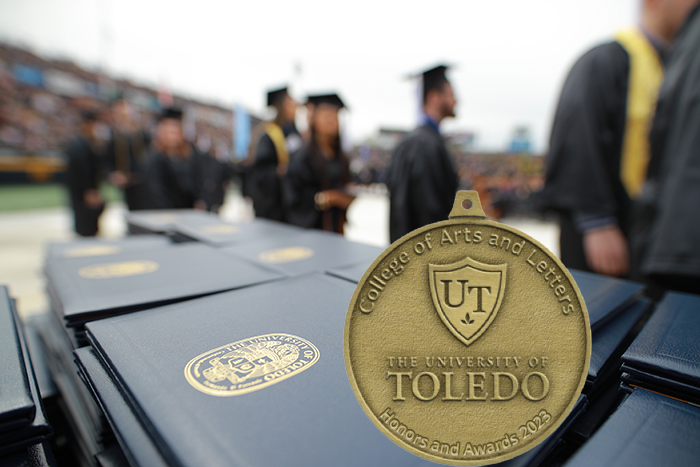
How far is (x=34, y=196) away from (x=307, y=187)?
10700mm

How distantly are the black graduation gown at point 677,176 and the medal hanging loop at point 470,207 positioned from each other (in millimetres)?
913

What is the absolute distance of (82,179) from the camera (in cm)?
395

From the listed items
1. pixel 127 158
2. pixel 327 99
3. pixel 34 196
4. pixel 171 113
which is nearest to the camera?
pixel 327 99

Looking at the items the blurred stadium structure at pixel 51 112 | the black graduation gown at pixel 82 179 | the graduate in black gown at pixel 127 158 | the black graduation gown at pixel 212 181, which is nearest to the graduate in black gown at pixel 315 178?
the graduate in black gown at pixel 127 158

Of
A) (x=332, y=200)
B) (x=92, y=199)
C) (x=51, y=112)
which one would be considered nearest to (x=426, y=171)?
(x=332, y=200)

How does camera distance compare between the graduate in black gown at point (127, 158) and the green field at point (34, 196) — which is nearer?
the graduate in black gown at point (127, 158)

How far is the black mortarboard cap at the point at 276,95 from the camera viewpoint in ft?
9.70

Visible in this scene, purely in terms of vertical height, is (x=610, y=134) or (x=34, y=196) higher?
(x=610, y=134)

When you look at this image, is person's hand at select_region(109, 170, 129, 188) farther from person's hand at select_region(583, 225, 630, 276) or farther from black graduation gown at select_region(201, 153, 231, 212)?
person's hand at select_region(583, 225, 630, 276)

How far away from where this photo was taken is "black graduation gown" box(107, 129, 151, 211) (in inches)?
177

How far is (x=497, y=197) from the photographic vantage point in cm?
655

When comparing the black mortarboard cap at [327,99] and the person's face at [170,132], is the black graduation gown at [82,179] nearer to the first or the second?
the person's face at [170,132]

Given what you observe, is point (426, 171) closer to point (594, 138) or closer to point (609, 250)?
point (594, 138)

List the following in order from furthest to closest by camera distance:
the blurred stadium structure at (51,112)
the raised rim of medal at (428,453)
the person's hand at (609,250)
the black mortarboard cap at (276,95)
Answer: the blurred stadium structure at (51,112) → the black mortarboard cap at (276,95) → the person's hand at (609,250) → the raised rim of medal at (428,453)
